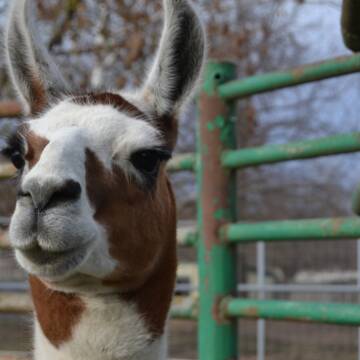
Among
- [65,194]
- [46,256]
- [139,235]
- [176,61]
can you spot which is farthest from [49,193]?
[176,61]

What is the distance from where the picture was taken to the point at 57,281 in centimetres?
238

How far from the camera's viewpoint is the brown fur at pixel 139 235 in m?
2.41

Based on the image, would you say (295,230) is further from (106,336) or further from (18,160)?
(18,160)

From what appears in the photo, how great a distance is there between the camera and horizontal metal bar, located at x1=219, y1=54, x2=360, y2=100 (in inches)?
119

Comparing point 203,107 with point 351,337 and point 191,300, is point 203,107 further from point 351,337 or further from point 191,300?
point 351,337

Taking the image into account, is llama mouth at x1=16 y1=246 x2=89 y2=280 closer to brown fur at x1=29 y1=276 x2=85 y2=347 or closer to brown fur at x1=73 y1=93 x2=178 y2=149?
brown fur at x1=29 y1=276 x2=85 y2=347

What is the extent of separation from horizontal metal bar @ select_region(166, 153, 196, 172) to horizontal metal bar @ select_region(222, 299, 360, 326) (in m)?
0.72

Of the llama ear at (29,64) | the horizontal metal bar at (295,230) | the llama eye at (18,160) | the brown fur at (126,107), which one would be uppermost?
the llama ear at (29,64)

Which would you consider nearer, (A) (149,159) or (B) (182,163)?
(A) (149,159)

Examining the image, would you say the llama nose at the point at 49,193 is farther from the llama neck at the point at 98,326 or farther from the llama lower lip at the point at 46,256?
the llama neck at the point at 98,326

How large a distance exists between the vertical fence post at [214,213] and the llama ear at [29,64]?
0.82m

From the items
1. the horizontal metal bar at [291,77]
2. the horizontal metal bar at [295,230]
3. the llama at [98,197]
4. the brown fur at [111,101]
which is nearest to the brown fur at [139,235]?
the llama at [98,197]

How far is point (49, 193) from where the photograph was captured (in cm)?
208

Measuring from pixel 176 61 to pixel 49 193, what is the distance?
1.07 metres
